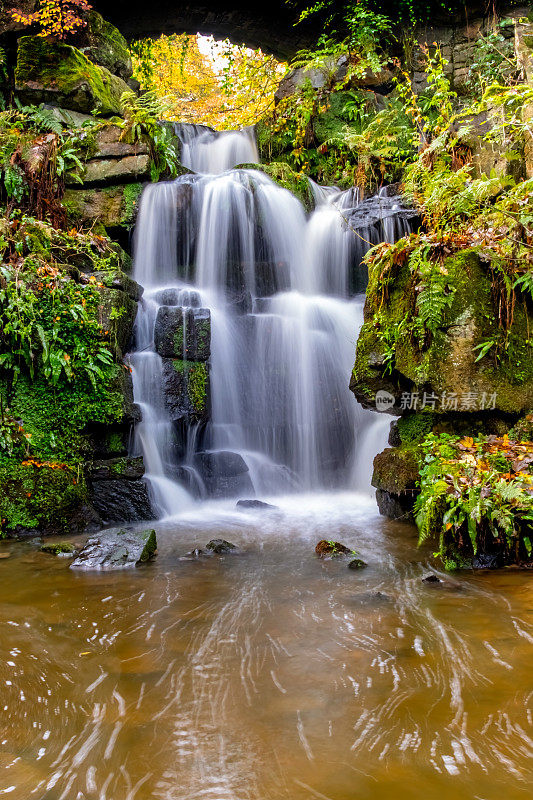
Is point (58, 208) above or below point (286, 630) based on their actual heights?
above

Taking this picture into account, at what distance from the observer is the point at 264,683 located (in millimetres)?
2559

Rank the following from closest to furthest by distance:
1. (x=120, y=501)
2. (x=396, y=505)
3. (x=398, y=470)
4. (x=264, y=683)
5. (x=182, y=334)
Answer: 1. (x=264, y=683)
2. (x=398, y=470)
3. (x=396, y=505)
4. (x=120, y=501)
5. (x=182, y=334)

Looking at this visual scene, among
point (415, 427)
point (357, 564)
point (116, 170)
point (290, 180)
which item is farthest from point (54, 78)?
point (357, 564)

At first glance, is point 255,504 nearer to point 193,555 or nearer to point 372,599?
point 193,555

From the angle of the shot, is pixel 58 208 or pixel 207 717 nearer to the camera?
pixel 207 717

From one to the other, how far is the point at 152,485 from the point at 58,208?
4.69 m

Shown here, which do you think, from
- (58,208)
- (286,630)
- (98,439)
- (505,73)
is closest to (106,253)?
(58,208)

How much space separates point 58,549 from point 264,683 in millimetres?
3052

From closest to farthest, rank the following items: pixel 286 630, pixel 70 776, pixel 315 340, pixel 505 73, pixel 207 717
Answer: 1. pixel 70 776
2. pixel 207 717
3. pixel 286 630
4. pixel 315 340
5. pixel 505 73

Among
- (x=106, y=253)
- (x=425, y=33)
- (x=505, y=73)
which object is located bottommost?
(x=106, y=253)

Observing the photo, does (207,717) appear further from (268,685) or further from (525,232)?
(525,232)

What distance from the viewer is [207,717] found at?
2279mm

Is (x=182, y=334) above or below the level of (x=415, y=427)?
above

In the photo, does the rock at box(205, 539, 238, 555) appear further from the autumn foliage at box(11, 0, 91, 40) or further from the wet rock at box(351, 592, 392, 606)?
the autumn foliage at box(11, 0, 91, 40)
